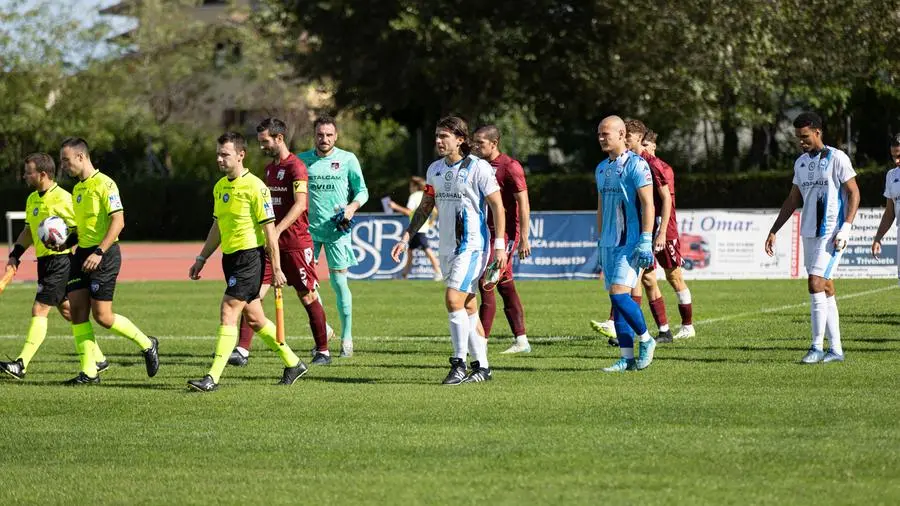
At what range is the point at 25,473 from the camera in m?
7.23

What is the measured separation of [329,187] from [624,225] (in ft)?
10.4

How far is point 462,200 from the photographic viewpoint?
1038 cm

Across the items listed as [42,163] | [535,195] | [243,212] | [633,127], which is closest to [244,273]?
[243,212]

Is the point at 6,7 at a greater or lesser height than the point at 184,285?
greater

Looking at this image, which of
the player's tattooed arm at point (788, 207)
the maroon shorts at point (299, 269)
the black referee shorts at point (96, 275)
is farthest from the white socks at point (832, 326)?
the black referee shorts at point (96, 275)

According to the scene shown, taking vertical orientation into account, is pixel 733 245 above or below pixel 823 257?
below

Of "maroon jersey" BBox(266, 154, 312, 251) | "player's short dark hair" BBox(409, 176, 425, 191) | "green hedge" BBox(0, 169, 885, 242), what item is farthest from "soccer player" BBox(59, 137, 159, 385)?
"green hedge" BBox(0, 169, 885, 242)

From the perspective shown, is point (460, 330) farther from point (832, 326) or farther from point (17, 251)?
point (17, 251)

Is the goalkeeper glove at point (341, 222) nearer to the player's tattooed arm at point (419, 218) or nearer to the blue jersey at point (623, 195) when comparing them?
the player's tattooed arm at point (419, 218)

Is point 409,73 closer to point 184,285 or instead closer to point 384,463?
point 184,285

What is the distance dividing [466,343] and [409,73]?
30722 mm

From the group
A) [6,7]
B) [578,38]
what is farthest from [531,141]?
[578,38]

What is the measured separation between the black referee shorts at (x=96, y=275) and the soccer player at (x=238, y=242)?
0.97 m

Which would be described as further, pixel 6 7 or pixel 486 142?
pixel 6 7
